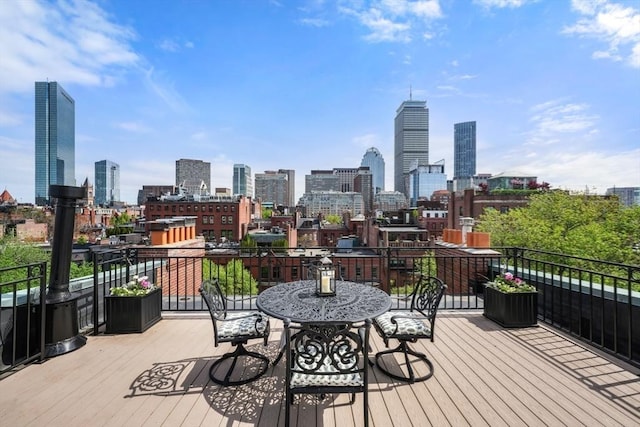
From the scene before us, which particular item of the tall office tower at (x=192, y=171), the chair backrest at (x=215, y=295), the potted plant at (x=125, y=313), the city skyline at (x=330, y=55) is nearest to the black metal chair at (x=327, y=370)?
the chair backrest at (x=215, y=295)

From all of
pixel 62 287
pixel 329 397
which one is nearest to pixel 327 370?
pixel 329 397

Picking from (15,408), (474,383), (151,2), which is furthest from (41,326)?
(151,2)

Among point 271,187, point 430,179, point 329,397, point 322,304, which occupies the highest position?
point 430,179

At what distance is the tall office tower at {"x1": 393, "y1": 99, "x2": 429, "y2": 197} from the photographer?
146250 millimetres

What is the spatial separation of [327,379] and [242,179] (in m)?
141

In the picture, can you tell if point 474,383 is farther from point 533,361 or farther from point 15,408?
point 15,408

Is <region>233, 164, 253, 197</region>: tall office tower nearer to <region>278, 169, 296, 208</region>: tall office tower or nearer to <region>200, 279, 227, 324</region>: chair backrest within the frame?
<region>278, 169, 296, 208</region>: tall office tower

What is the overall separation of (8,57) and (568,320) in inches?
420

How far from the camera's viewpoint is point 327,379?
5.83ft

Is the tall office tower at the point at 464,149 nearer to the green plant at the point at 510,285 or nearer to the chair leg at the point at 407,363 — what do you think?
the green plant at the point at 510,285

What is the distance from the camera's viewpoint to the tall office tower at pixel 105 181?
11458 cm

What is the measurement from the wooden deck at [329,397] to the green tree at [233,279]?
1.53 metres

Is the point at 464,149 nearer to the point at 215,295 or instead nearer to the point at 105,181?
the point at 105,181

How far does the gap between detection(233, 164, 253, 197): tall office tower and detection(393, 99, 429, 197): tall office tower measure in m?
81.1
